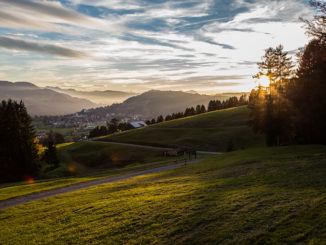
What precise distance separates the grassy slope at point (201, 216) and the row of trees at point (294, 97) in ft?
74.1

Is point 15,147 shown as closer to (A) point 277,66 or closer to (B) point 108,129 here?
(A) point 277,66

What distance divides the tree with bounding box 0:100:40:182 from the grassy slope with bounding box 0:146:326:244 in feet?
120

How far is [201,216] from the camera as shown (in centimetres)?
1007

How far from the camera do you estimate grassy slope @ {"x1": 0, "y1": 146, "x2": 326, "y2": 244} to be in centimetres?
819

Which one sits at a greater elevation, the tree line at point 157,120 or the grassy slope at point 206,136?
the tree line at point 157,120

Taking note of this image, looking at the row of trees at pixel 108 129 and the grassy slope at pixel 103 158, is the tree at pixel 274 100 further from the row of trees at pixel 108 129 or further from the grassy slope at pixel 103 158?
the row of trees at pixel 108 129

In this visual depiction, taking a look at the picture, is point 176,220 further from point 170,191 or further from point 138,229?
point 170,191

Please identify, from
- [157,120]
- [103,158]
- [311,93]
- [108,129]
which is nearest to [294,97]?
[311,93]

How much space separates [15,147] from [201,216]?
50155 mm

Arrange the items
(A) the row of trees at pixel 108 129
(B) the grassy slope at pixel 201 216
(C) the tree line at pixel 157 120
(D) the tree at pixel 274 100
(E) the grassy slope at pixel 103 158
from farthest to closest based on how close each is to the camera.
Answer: (C) the tree line at pixel 157 120
(A) the row of trees at pixel 108 129
(E) the grassy slope at pixel 103 158
(D) the tree at pixel 274 100
(B) the grassy slope at pixel 201 216

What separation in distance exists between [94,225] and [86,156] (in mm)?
62284

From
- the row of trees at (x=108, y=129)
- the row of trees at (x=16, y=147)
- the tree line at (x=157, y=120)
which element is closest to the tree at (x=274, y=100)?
the row of trees at (x=16, y=147)

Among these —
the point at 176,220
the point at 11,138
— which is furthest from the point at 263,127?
the point at 11,138

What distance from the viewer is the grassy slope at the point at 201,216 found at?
8188mm
